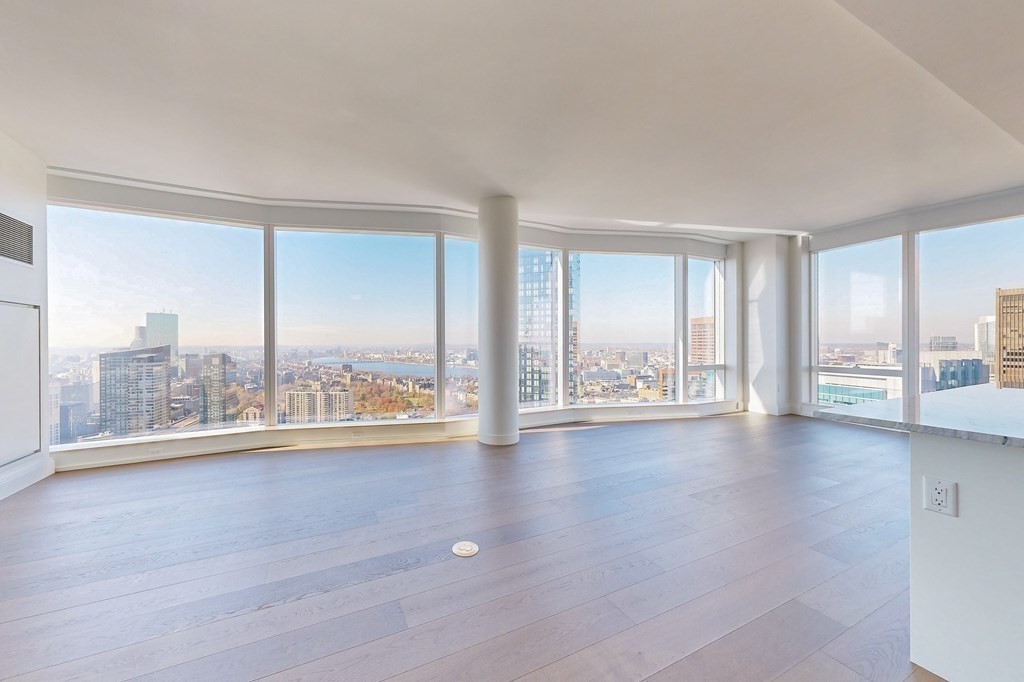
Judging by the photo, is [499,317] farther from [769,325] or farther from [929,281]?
[929,281]

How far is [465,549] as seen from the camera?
232cm

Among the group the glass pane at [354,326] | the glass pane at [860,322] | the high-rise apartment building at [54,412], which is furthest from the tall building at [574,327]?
the high-rise apartment building at [54,412]

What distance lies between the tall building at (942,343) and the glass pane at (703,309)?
2483 millimetres

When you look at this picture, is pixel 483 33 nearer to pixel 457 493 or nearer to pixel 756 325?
pixel 457 493

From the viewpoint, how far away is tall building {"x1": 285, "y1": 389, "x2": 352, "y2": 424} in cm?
482

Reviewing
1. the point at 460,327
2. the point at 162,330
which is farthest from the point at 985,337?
the point at 162,330

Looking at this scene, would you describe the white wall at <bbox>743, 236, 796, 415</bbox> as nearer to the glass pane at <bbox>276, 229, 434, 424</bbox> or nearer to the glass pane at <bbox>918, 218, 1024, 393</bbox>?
the glass pane at <bbox>918, 218, 1024, 393</bbox>

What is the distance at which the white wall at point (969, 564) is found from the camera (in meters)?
1.28

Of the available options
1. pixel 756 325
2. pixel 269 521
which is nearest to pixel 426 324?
pixel 269 521

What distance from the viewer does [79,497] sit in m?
3.16

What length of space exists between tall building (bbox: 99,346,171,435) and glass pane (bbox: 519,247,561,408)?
3949mm

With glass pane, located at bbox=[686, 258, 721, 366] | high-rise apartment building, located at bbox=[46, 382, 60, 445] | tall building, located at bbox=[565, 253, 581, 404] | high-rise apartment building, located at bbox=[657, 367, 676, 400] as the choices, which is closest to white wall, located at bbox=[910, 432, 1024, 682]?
tall building, located at bbox=[565, 253, 581, 404]

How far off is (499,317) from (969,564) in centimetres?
377

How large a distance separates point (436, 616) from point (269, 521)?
5.17 ft
